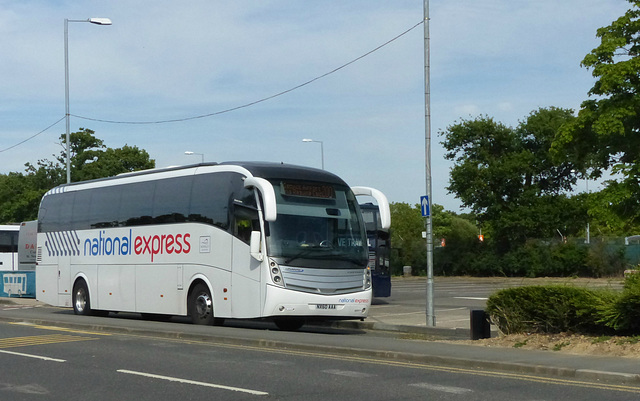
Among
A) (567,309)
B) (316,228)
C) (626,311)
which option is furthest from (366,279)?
(626,311)

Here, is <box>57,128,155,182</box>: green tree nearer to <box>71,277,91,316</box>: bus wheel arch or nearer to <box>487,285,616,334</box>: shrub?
<box>71,277,91,316</box>: bus wheel arch

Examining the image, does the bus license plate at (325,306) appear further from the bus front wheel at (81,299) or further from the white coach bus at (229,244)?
the bus front wheel at (81,299)

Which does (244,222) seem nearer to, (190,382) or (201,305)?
(201,305)

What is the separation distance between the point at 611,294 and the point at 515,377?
3.37m

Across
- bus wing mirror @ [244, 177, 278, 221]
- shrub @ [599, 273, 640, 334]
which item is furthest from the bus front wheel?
shrub @ [599, 273, 640, 334]

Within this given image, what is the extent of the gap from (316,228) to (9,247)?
32.7m

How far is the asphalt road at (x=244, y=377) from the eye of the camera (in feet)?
31.9

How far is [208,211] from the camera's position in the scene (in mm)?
20281

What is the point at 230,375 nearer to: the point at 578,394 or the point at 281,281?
the point at 578,394

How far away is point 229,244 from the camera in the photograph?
19.6m

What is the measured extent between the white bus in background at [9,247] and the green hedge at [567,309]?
3674cm

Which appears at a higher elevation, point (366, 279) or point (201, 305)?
point (366, 279)

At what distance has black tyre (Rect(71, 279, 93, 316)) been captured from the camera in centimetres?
2491

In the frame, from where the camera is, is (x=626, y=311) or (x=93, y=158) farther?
(x=93, y=158)
